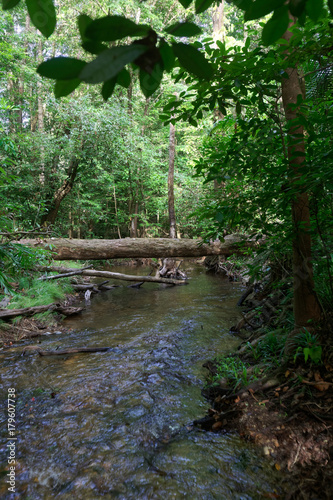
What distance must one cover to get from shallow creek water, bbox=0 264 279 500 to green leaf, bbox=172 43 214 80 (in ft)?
8.07

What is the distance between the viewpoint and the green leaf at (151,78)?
0.51 m

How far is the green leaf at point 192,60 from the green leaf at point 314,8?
234mm

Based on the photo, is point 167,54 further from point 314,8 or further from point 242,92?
point 242,92

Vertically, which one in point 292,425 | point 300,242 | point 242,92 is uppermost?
point 242,92

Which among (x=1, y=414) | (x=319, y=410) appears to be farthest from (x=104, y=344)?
(x=319, y=410)

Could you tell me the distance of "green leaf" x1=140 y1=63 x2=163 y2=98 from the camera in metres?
0.51

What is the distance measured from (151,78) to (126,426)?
2942 mm

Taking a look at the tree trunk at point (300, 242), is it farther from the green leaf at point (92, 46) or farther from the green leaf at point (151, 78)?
the green leaf at point (92, 46)

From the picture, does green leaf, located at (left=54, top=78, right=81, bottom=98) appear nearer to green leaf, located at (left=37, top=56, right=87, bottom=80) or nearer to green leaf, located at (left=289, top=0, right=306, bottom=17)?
green leaf, located at (left=37, top=56, right=87, bottom=80)

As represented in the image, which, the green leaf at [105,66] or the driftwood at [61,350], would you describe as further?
the driftwood at [61,350]

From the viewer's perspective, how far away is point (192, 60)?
19.9 inches

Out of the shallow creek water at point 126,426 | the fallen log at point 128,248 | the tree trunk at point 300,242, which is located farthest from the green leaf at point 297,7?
Answer: the fallen log at point 128,248

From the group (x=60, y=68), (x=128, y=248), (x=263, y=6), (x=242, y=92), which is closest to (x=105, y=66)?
(x=60, y=68)

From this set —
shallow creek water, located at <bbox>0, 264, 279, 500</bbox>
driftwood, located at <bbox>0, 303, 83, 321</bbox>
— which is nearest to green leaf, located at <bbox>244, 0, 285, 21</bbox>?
shallow creek water, located at <bbox>0, 264, 279, 500</bbox>
